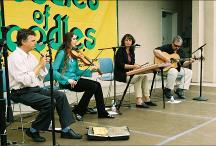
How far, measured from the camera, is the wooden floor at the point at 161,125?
3254mm

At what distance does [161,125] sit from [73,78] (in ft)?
4.17

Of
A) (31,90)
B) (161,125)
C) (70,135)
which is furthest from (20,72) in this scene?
(161,125)

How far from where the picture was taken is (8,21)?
521cm

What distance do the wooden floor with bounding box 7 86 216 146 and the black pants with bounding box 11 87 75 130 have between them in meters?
0.20

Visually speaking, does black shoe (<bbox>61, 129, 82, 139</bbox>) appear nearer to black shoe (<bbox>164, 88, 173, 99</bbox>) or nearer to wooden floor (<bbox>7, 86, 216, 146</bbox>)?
wooden floor (<bbox>7, 86, 216, 146</bbox>)

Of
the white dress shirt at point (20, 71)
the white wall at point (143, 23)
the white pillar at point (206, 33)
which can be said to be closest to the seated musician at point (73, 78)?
the white dress shirt at point (20, 71)

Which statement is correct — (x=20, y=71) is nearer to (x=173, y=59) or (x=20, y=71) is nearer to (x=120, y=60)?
(x=120, y=60)

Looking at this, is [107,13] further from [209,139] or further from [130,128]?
[209,139]

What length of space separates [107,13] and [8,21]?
94.5 inches

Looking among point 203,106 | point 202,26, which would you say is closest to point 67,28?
point 203,106

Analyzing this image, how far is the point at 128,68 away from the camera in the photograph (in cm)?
469

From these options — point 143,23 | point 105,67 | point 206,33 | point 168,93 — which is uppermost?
point 143,23

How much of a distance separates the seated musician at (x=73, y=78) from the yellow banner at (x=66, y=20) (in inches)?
60.9

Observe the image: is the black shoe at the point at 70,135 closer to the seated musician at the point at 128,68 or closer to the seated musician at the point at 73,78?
the seated musician at the point at 73,78
